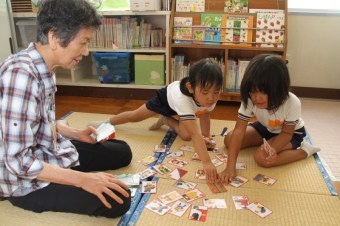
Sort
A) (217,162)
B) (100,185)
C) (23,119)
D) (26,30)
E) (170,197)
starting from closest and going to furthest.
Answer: (23,119), (100,185), (170,197), (217,162), (26,30)

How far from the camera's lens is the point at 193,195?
4.82 ft

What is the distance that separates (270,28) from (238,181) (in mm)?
1642

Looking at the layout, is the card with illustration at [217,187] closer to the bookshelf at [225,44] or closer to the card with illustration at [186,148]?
the card with illustration at [186,148]

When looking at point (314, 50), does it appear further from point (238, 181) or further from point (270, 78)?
point (238, 181)

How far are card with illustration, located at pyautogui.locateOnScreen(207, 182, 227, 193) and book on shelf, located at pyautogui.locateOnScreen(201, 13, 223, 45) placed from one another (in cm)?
158

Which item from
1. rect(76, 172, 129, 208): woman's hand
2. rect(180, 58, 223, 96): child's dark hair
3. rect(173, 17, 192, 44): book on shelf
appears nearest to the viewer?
rect(76, 172, 129, 208): woman's hand

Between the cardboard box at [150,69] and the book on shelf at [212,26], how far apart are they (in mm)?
452

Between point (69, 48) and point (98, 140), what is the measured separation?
65 centimetres

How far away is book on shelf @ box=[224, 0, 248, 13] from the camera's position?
2.80 meters

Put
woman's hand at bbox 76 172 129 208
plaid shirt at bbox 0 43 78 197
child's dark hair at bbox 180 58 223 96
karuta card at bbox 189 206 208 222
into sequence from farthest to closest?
child's dark hair at bbox 180 58 223 96
karuta card at bbox 189 206 208 222
woman's hand at bbox 76 172 129 208
plaid shirt at bbox 0 43 78 197

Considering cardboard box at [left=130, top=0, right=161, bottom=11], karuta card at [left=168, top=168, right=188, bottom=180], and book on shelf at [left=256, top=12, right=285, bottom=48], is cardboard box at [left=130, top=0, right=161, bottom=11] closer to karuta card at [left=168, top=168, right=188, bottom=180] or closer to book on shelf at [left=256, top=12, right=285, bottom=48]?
book on shelf at [left=256, top=12, right=285, bottom=48]

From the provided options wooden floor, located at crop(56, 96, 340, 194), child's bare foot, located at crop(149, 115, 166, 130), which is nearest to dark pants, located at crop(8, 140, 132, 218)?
child's bare foot, located at crop(149, 115, 166, 130)

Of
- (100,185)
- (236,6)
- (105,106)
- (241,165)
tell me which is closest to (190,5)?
(236,6)

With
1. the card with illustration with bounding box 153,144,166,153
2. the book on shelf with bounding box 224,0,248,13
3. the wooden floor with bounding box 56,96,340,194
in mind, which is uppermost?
the book on shelf with bounding box 224,0,248,13
